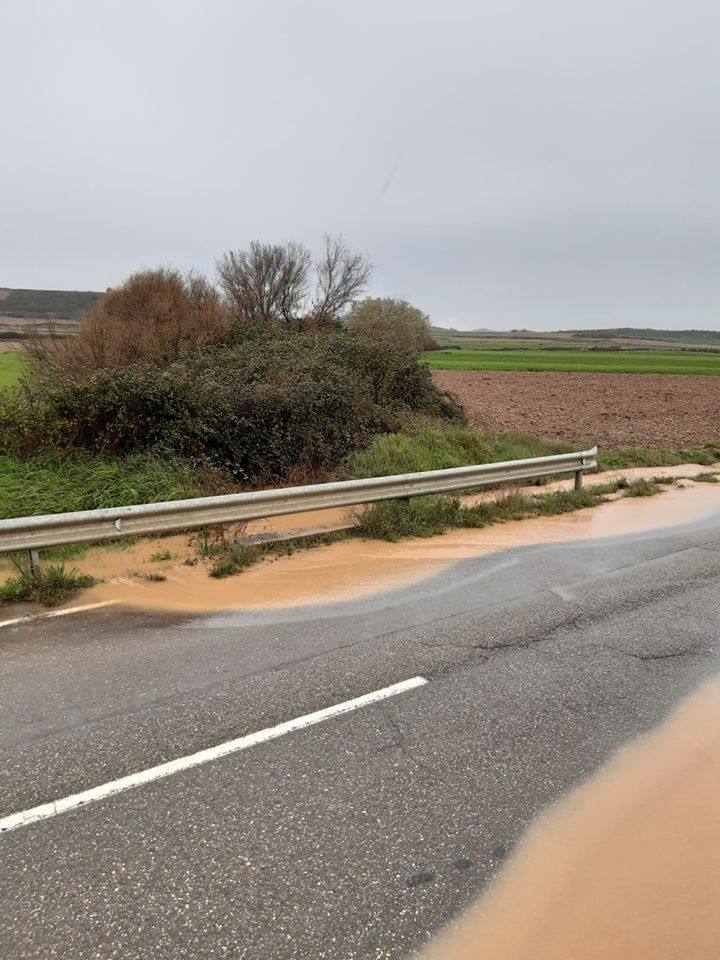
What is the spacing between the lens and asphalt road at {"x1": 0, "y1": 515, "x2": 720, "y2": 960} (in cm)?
257

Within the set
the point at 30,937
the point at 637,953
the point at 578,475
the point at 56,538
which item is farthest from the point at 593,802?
the point at 578,475

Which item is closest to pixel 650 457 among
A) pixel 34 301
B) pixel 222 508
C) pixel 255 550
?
pixel 255 550

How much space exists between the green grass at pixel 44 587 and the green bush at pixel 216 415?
4.42m

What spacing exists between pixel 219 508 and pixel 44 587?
2.13 m

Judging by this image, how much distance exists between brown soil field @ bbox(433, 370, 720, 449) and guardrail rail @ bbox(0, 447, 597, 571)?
1029cm

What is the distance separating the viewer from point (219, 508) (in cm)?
761

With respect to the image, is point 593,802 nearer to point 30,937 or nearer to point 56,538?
point 30,937

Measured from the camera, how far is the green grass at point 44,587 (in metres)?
6.14

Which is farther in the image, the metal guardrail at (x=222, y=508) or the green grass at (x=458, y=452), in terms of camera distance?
the green grass at (x=458, y=452)

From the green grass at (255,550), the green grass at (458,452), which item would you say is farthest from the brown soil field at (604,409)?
the green grass at (255,550)

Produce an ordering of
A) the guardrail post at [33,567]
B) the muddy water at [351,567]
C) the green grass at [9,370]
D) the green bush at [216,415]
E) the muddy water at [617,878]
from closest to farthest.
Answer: the muddy water at [617,878], the muddy water at [351,567], the guardrail post at [33,567], the green bush at [216,415], the green grass at [9,370]

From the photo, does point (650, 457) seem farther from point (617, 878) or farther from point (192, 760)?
point (192, 760)

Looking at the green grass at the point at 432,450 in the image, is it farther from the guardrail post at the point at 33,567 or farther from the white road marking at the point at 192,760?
the white road marking at the point at 192,760

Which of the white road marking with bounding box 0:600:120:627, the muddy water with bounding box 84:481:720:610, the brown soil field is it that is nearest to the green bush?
the muddy water with bounding box 84:481:720:610
